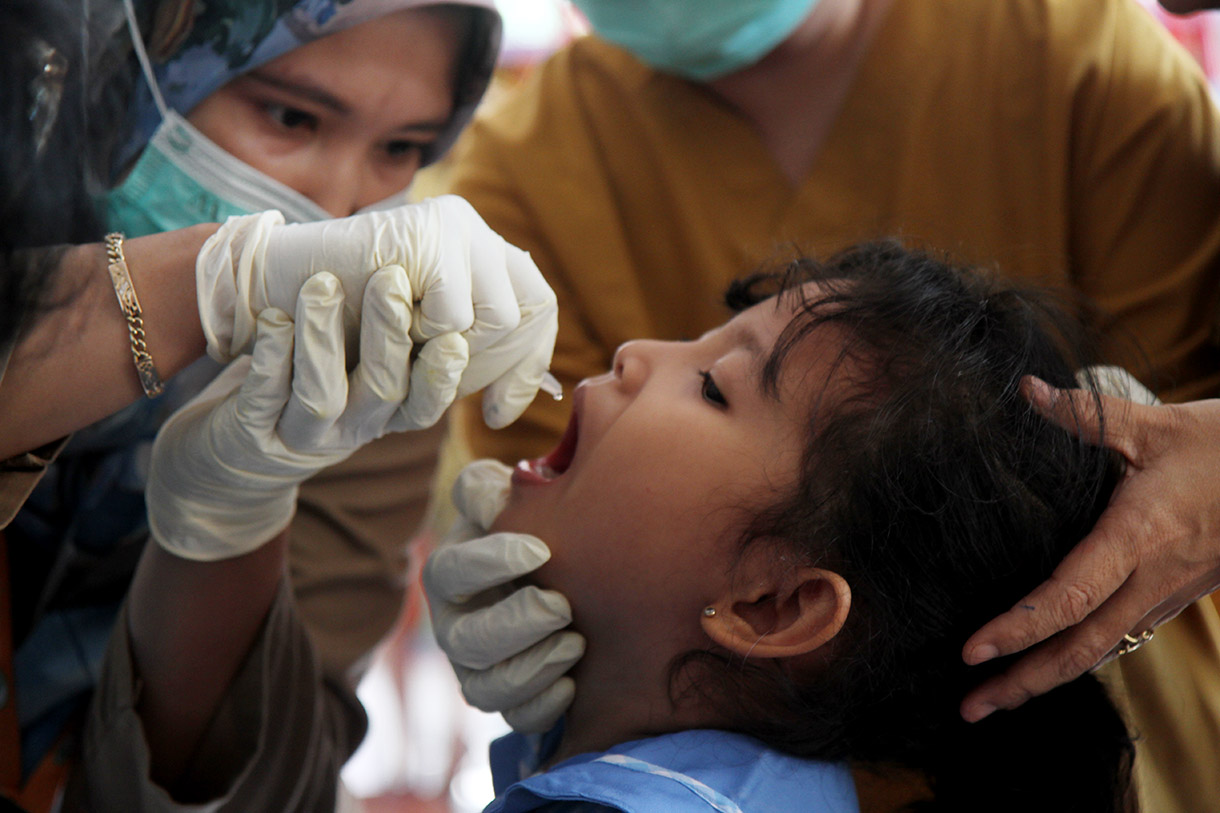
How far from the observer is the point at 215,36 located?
3.92 feet

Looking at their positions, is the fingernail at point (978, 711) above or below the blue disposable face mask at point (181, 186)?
below

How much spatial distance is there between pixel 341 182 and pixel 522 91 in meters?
0.74

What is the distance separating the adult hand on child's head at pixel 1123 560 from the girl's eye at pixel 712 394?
33 centimetres

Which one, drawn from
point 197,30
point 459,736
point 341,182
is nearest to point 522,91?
point 341,182

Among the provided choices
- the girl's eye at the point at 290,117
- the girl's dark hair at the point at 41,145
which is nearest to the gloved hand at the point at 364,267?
the girl's dark hair at the point at 41,145

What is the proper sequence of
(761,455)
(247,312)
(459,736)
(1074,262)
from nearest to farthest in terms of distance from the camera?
1. (247,312)
2. (761,455)
3. (1074,262)
4. (459,736)

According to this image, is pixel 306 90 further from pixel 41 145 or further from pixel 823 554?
pixel 823 554

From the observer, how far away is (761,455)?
3.43 ft

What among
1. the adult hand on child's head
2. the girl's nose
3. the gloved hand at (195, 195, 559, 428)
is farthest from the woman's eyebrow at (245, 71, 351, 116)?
the adult hand on child's head

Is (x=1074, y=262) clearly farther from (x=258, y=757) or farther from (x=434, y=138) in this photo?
(x=258, y=757)

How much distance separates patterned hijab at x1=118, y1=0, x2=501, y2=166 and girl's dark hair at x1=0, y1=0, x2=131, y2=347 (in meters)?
0.13

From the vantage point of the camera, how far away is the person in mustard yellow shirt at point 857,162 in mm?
1509

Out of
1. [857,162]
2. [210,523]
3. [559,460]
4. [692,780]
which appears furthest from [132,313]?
[857,162]

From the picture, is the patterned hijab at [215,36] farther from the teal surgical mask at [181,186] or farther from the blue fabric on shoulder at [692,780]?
the blue fabric on shoulder at [692,780]
